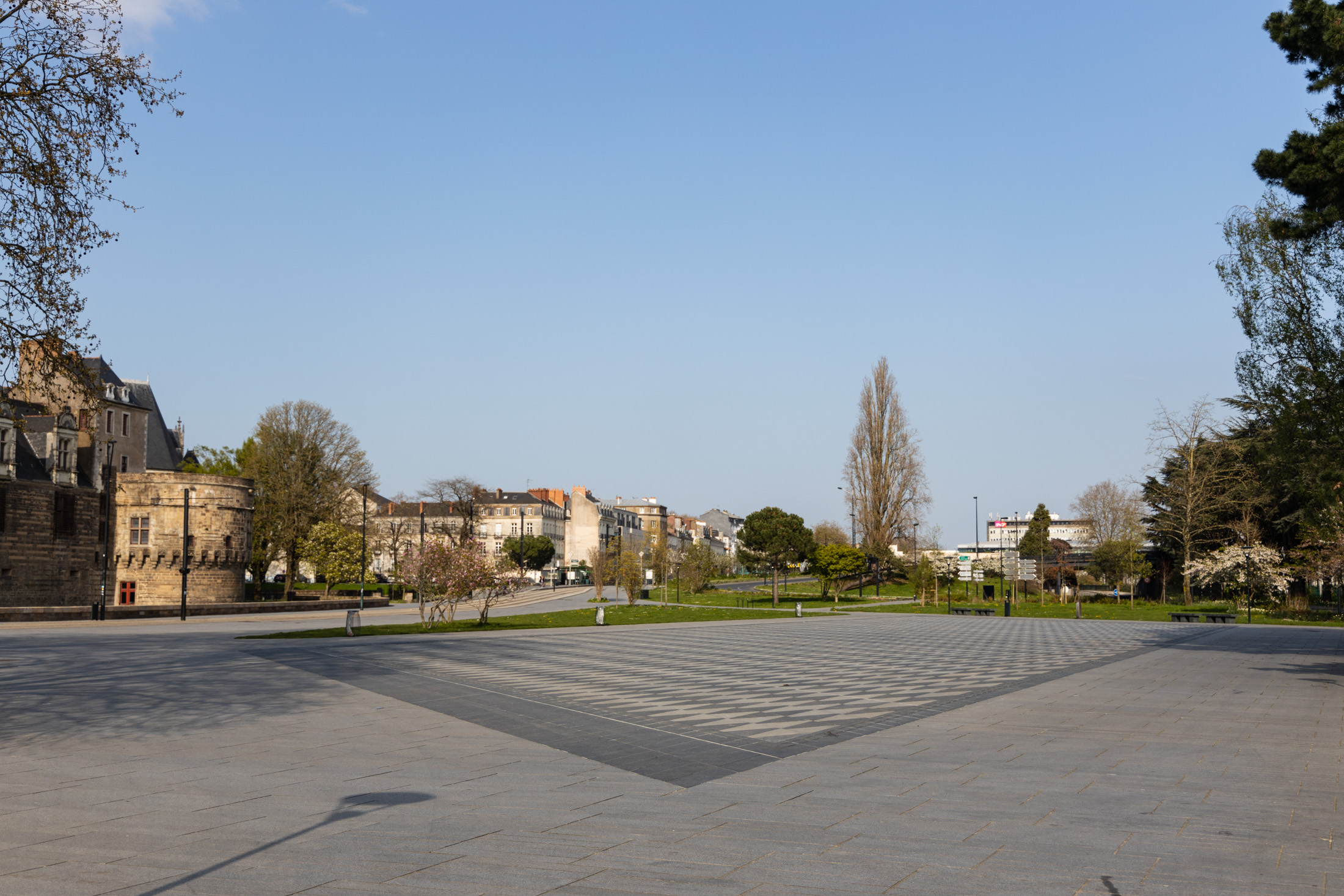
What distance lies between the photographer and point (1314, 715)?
1274 centimetres

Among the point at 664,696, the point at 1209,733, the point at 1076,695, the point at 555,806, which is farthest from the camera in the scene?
the point at 1076,695

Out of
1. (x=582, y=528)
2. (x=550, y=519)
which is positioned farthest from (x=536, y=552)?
(x=582, y=528)

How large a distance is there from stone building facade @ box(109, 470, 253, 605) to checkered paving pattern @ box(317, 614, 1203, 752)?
36654 mm

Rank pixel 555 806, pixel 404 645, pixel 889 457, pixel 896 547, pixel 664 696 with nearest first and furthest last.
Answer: pixel 555 806 → pixel 664 696 → pixel 404 645 → pixel 889 457 → pixel 896 547

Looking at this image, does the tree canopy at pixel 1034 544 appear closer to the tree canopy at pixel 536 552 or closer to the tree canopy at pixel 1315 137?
the tree canopy at pixel 536 552

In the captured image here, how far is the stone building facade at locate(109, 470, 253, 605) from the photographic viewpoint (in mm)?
56531

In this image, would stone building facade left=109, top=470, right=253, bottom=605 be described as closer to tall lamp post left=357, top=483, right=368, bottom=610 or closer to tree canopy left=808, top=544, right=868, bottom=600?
tall lamp post left=357, top=483, right=368, bottom=610

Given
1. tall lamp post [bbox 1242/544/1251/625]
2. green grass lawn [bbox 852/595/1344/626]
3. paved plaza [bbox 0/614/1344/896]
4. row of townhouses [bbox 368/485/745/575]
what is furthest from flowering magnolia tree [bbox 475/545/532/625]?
row of townhouses [bbox 368/485/745/575]

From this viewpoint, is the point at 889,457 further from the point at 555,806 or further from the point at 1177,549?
the point at 555,806

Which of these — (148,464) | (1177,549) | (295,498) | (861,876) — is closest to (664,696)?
(861,876)

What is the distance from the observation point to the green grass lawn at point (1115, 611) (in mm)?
41156

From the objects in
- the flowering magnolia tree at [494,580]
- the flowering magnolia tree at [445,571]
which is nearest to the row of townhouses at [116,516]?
the flowering magnolia tree at [494,580]

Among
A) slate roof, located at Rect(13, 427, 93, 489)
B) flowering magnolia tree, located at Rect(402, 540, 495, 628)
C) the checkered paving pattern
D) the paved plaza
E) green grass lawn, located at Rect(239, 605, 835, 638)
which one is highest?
slate roof, located at Rect(13, 427, 93, 489)

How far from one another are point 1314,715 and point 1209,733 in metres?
2.87
